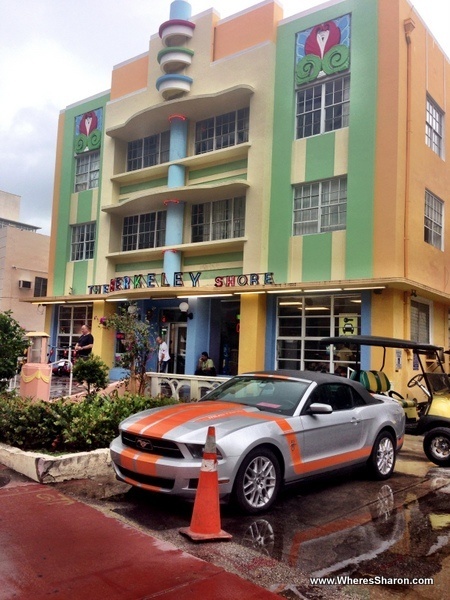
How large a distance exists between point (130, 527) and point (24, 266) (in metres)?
31.6

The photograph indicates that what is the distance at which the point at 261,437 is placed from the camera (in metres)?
5.77

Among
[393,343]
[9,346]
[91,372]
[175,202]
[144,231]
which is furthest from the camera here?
[144,231]

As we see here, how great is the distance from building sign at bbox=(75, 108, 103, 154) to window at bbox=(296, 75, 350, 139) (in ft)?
32.4

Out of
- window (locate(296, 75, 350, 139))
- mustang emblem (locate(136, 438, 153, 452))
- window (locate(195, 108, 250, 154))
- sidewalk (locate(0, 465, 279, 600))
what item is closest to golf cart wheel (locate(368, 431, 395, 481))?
mustang emblem (locate(136, 438, 153, 452))

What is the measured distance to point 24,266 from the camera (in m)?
34.2

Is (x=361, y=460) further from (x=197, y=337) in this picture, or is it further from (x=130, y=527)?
(x=197, y=337)

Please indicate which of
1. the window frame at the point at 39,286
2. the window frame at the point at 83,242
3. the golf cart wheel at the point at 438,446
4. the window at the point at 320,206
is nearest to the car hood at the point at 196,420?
the golf cart wheel at the point at 438,446

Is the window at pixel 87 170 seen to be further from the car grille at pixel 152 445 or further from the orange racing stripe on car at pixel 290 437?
the orange racing stripe on car at pixel 290 437

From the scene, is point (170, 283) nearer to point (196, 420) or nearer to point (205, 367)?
point (205, 367)

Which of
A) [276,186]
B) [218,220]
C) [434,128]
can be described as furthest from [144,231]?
[434,128]

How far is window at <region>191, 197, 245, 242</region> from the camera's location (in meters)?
18.9

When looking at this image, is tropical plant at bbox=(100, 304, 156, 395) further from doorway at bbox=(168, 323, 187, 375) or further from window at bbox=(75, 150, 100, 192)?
window at bbox=(75, 150, 100, 192)

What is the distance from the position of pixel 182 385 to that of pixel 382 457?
5.18 meters

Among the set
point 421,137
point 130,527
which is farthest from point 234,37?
point 130,527
